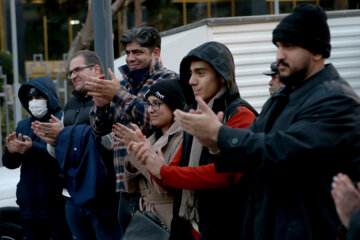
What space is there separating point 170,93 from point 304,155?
1639 mm

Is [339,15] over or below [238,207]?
over

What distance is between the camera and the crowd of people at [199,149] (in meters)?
2.63

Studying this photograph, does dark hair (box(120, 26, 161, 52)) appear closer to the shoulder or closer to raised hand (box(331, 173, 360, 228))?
the shoulder

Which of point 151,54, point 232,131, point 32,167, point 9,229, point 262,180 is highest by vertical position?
point 151,54

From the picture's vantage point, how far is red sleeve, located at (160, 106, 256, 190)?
130 inches

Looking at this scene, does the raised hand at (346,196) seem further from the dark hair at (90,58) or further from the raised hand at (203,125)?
the dark hair at (90,58)

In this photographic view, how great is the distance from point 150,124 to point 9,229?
2604 millimetres

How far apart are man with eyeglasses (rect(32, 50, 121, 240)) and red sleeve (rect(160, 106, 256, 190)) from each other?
154 cm

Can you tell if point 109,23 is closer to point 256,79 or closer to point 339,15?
point 256,79

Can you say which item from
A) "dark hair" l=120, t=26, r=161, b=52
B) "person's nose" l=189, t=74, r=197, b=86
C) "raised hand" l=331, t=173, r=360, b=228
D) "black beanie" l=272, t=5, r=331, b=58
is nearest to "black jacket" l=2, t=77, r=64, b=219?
"dark hair" l=120, t=26, r=161, b=52

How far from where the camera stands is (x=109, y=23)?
551 centimetres

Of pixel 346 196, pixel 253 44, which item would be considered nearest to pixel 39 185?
pixel 346 196

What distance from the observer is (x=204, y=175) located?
330cm

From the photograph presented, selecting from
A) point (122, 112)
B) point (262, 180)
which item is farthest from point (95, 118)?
point (262, 180)
